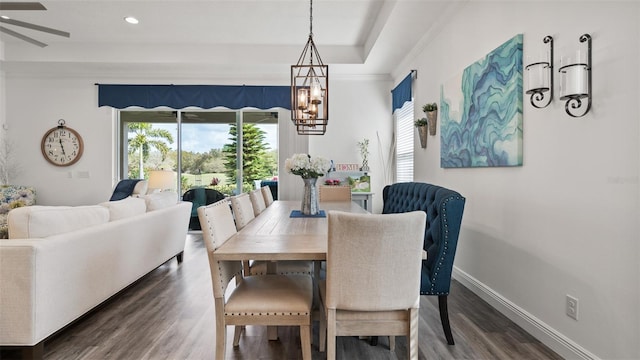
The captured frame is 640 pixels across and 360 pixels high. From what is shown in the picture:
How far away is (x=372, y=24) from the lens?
399cm

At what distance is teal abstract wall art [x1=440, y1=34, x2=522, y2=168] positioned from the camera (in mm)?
2246

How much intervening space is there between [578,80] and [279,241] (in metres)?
1.74

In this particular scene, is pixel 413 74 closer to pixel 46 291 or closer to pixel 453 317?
pixel 453 317

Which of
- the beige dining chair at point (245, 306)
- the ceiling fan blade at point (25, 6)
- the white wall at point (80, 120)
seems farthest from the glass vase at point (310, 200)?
the white wall at point (80, 120)

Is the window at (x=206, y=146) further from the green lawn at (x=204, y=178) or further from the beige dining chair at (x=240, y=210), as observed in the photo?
the beige dining chair at (x=240, y=210)

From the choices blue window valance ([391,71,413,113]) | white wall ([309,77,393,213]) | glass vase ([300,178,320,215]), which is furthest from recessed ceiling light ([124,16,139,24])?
blue window valance ([391,71,413,113])

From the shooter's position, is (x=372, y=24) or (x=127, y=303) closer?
(x=127, y=303)

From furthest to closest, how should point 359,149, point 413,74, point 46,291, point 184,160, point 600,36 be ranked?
point 184,160 → point 359,149 → point 413,74 → point 46,291 → point 600,36

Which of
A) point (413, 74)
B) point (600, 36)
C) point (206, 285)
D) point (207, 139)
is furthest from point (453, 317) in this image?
point (207, 139)

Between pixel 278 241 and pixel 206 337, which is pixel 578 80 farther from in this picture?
pixel 206 337

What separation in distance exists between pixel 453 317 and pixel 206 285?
217 cm

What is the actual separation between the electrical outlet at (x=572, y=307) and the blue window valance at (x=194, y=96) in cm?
453

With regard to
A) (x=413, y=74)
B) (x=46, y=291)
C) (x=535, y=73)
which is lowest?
(x=46, y=291)

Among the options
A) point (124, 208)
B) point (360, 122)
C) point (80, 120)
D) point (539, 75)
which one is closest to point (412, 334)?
point (539, 75)
